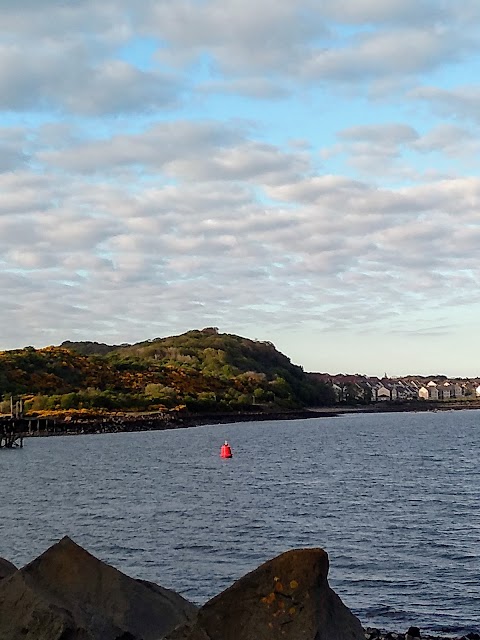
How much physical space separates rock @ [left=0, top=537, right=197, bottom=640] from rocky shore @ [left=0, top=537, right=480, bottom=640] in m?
0.01

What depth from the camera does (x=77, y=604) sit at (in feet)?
35.5

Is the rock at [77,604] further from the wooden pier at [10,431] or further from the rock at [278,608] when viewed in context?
the wooden pier at [10,431]

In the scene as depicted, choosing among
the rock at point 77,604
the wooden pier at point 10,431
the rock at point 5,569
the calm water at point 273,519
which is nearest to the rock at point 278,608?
the rock at point 77,604

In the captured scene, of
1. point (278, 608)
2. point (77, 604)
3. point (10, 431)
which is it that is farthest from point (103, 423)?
point (278, 608)

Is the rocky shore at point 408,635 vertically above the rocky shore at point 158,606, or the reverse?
the rocky shore at point 158,606

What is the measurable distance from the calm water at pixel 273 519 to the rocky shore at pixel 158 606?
41.7 feet

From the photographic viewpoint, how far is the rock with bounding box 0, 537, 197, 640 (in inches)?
404

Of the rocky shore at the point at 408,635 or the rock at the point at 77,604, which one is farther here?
the rocky shore at the point at 408,635

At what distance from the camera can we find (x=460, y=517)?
138 feet

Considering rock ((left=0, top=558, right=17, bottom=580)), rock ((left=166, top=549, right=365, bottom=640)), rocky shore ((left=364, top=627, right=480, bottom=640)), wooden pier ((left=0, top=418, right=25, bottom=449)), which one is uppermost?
wooden pier ((left=0, top=418, right=25, bottom=449))

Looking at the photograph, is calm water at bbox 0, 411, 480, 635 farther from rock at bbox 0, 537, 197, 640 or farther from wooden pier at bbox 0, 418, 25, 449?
wooden pier at bbox 0, 418, 25, 449

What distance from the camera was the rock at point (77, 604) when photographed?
10.2 meters

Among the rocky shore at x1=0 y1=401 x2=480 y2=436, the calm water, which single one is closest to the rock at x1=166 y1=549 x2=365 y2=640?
the calm water

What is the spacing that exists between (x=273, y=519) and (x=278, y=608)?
1305 inches
